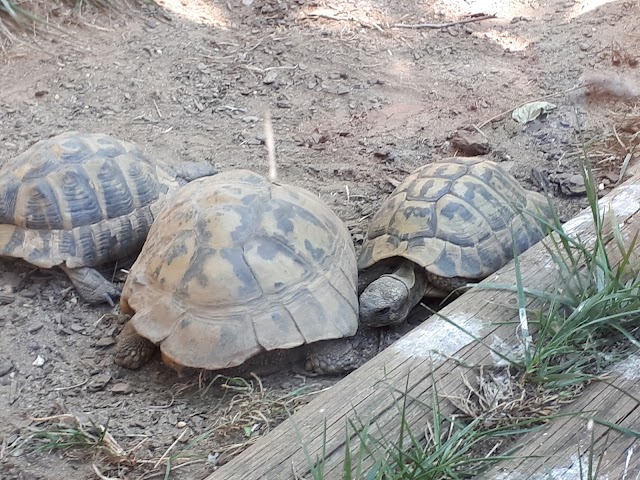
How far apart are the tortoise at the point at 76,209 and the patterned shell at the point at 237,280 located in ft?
1.85

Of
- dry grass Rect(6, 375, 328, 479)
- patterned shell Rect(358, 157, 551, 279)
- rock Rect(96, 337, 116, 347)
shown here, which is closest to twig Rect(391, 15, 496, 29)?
patterned shell Rect(358, 157, 551, 279)

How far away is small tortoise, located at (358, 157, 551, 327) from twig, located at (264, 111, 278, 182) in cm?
116

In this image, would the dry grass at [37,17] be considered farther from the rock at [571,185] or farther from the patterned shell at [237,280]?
the rock at [571,185]

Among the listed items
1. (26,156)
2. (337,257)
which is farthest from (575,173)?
(26,156)

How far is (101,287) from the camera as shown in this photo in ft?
12.2

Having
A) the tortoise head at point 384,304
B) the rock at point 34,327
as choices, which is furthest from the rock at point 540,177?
the rock at point 34,327

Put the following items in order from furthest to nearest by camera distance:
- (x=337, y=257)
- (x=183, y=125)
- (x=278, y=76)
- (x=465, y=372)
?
(x=278, y=76) → (x=183, y=125) → (x=337, y=257) → (x=465, y=372)

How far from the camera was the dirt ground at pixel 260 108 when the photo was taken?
3.04m

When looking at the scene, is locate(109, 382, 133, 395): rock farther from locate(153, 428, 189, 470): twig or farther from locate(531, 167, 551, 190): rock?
locate(531, 167, 551, 190): rock

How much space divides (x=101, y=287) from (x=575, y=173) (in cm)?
290

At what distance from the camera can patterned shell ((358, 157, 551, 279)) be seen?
3.55 metres

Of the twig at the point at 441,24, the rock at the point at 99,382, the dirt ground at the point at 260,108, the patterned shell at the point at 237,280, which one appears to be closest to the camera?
the patterned shell at the point at 237,280

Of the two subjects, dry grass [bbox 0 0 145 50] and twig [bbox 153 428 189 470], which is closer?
twig [bbox 153 428 189 470]

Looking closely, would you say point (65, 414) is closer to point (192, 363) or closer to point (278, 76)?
point (192, 363)
